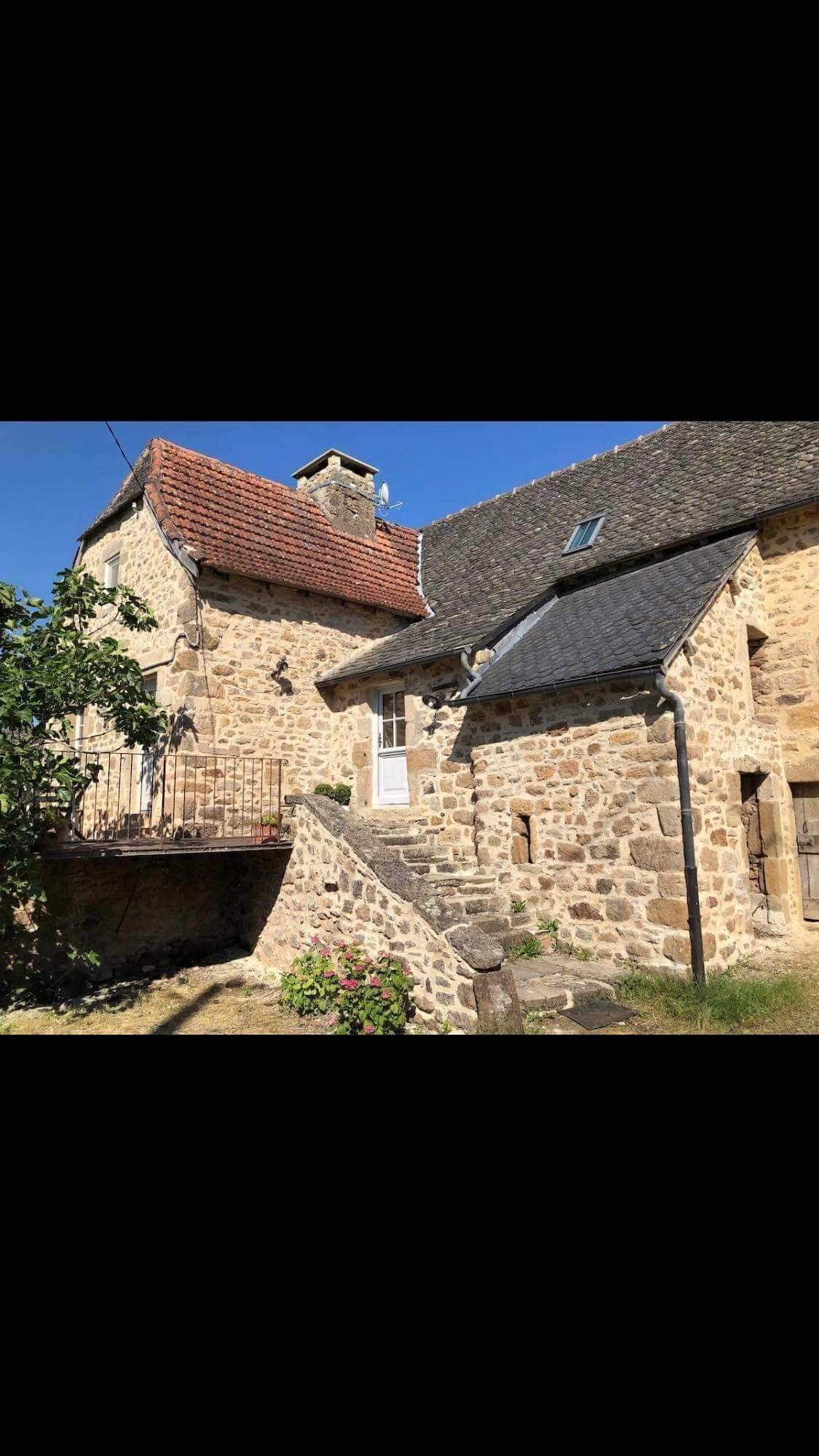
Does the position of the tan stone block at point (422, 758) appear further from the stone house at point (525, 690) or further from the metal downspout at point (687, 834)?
the metal downspout at point (687, 834)

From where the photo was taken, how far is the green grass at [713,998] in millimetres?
5457

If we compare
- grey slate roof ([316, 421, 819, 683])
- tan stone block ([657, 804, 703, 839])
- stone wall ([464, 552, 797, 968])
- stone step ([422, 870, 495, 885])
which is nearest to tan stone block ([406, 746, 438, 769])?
stone wall ([464, 552, 797, 968])

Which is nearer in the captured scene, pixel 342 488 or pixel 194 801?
pixel 194 801

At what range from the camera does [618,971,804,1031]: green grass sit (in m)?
5.46

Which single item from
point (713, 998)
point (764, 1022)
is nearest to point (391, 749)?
point (713, 998)

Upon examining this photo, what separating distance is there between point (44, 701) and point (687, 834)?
19.1 ft

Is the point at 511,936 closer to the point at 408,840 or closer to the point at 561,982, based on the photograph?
the point at 561,982

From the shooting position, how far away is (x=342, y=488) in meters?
11.9

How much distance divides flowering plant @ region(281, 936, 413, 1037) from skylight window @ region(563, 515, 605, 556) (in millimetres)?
A: 6262

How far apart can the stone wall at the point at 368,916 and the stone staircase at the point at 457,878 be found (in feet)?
0.91
